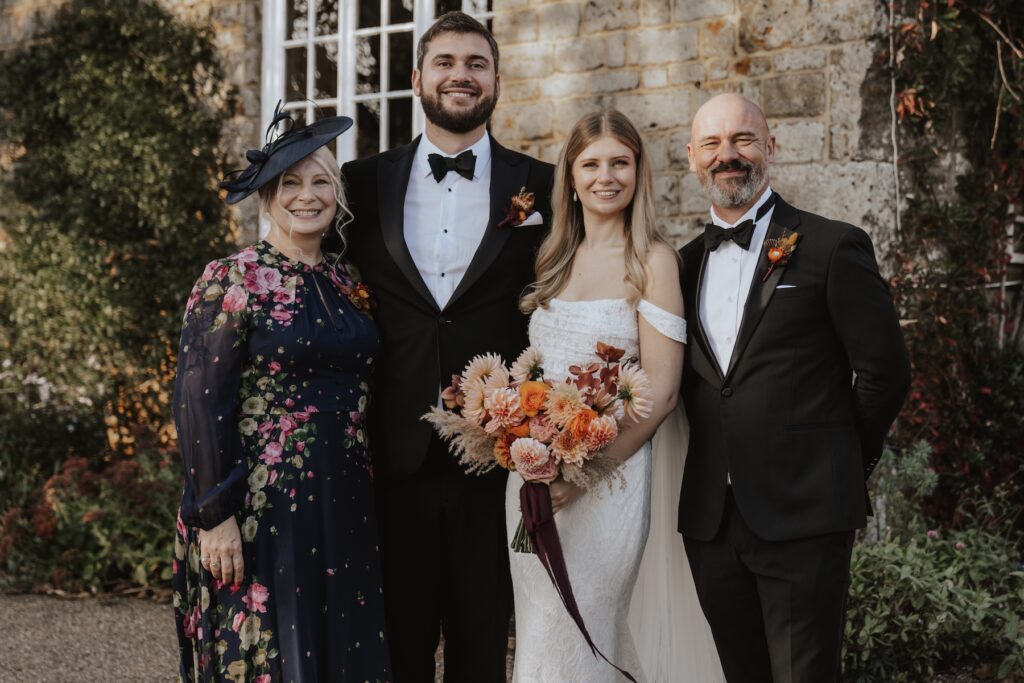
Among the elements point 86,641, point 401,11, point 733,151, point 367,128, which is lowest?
point 86,641

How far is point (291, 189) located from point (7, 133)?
571cm

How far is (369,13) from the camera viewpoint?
22.1 ft

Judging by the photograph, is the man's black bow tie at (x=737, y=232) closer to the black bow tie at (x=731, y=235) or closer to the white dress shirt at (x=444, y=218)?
the black bow tie at (x=731, y=235)

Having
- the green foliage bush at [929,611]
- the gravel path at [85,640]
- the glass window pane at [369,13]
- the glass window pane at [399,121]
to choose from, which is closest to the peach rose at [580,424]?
the green foliage bush at [929,611]

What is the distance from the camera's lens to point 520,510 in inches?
113

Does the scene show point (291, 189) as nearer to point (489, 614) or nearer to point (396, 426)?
point (396, 426)

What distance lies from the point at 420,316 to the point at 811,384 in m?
1.18

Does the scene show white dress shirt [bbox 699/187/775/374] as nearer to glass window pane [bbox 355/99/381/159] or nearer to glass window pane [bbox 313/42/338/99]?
glass window pane [bbox 355/99/381/159]

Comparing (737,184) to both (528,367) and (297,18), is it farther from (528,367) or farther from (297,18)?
A: (297,18)

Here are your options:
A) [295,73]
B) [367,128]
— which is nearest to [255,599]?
[367,128]

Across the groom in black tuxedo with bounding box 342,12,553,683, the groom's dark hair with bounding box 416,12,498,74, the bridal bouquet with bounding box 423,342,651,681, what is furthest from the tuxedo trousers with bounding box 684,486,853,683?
the groom's dark hair with bounding box 416,12,498,74

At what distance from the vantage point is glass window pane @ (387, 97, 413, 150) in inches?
260

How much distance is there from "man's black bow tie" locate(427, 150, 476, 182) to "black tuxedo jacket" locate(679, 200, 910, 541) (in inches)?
41.0

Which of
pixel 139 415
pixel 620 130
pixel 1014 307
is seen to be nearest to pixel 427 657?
pixel 620 130
